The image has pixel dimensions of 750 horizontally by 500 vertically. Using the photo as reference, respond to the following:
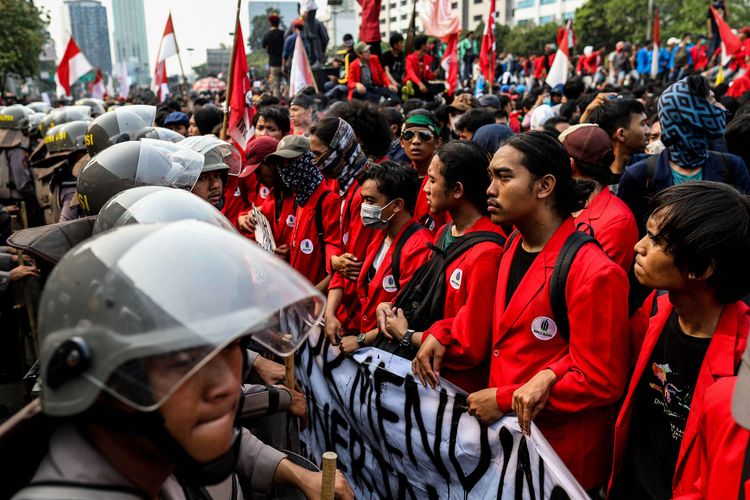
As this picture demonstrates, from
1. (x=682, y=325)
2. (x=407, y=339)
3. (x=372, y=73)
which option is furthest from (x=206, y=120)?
(x=682, y=325)

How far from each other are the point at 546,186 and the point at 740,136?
7.19 feet

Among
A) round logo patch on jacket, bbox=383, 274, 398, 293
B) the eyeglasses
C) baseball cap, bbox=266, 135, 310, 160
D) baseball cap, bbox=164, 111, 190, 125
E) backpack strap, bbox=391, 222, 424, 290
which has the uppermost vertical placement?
the eyeglasses

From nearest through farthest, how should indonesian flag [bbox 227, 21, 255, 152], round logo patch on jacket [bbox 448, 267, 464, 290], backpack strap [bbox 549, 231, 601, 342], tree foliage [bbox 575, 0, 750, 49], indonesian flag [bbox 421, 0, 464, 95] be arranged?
backpack strap [bbox 549, 231, 601, 342] < round logo patch on jacket [bbox 448, 267, 464, 290] < indonesian flag [bbox 227, 21, 255, 152] < indonesian flag [bbox 421, 0, 464, 95] < tree foliage [bbox 575, 0, 750, 49]

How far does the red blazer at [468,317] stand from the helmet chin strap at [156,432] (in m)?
1.81

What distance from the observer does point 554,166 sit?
2.88m

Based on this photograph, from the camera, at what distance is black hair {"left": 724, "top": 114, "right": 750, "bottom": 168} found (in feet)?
13.9

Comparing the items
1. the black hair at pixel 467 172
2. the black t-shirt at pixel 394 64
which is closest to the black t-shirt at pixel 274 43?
the black t-shirt at pixel 394 64

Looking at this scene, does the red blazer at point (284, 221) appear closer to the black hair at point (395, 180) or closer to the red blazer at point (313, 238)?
the red blazer at point (313, 238)

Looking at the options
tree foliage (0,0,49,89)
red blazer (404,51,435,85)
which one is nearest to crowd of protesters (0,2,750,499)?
red blazer (404,51,435,85)

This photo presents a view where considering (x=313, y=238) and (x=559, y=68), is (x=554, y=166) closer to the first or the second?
(x=313, y=238)

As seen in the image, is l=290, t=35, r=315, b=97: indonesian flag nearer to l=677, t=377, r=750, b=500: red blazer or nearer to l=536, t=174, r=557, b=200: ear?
l=536, t=174, r=557, b=200: ear

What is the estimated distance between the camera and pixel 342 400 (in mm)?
3623

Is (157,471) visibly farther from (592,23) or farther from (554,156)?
(592,23)

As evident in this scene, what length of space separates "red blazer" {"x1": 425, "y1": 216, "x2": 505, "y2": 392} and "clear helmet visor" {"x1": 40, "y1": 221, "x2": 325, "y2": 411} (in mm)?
1734
